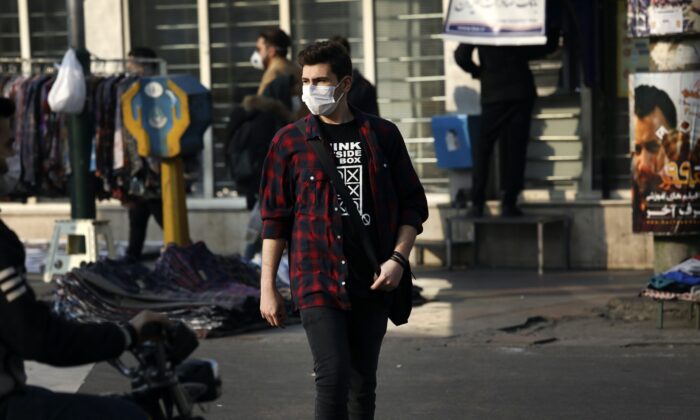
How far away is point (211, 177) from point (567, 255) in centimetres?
390

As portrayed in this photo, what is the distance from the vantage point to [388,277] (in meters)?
5.55

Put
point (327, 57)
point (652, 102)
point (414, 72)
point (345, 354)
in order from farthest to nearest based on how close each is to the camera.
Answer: point (414, 72), point (652, 102), point (327, 57), point (345, 354)

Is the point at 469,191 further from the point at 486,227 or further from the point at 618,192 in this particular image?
the point at 618,192

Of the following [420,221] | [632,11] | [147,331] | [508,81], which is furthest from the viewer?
[508,81]

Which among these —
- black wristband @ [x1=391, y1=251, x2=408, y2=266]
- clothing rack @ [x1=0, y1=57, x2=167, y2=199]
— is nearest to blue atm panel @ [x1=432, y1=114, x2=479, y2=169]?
clothing rack @ [x1=0, y1=57, x2=167, y2=199]

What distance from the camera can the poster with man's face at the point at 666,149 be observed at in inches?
392

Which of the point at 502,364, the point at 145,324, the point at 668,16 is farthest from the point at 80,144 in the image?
the point at 145,324

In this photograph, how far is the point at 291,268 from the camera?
5.74 m

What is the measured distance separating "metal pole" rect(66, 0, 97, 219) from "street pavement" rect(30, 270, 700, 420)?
3030 millimetres

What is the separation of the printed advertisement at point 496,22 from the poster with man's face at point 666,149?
271 cm

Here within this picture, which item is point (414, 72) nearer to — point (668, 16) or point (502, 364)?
point (668, 16)

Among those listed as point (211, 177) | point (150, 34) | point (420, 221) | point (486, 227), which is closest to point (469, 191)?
point (486, 227)

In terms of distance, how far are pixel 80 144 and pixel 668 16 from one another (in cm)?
528

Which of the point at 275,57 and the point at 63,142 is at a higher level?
the point at 275,57
